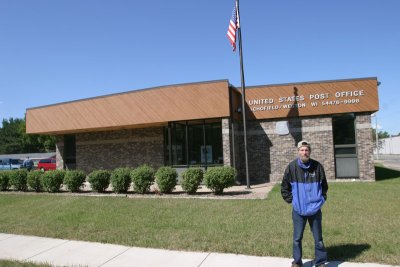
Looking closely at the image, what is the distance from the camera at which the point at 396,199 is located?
11.1m

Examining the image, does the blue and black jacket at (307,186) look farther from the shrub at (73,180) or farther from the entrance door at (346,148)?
the entrance door at (346,148)

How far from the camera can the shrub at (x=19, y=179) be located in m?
16.5

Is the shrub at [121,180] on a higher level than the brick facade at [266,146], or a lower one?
lower

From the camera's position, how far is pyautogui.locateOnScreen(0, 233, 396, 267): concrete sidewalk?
5.82 metres

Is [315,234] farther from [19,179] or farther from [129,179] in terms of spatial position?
[19,179]

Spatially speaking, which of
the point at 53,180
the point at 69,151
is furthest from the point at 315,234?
the point at 69,151

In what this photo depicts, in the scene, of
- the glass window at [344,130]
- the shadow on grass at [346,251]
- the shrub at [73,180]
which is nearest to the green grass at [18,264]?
the shadow on grass at [346,251]

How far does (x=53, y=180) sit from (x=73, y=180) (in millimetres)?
957

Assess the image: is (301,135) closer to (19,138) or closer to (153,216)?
(153,216)

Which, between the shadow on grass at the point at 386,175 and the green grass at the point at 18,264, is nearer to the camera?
the green grass at the point at 18,264

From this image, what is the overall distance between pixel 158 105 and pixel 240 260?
1340 cm

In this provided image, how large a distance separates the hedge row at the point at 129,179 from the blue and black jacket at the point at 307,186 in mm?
7927

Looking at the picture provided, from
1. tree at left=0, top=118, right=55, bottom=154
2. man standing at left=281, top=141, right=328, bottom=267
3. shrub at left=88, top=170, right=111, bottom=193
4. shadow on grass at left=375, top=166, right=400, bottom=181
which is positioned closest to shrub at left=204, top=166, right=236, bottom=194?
shrub at left=88, top=170, right=111, bottom=193

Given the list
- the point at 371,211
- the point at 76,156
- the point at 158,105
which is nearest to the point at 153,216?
the point at 371,211
